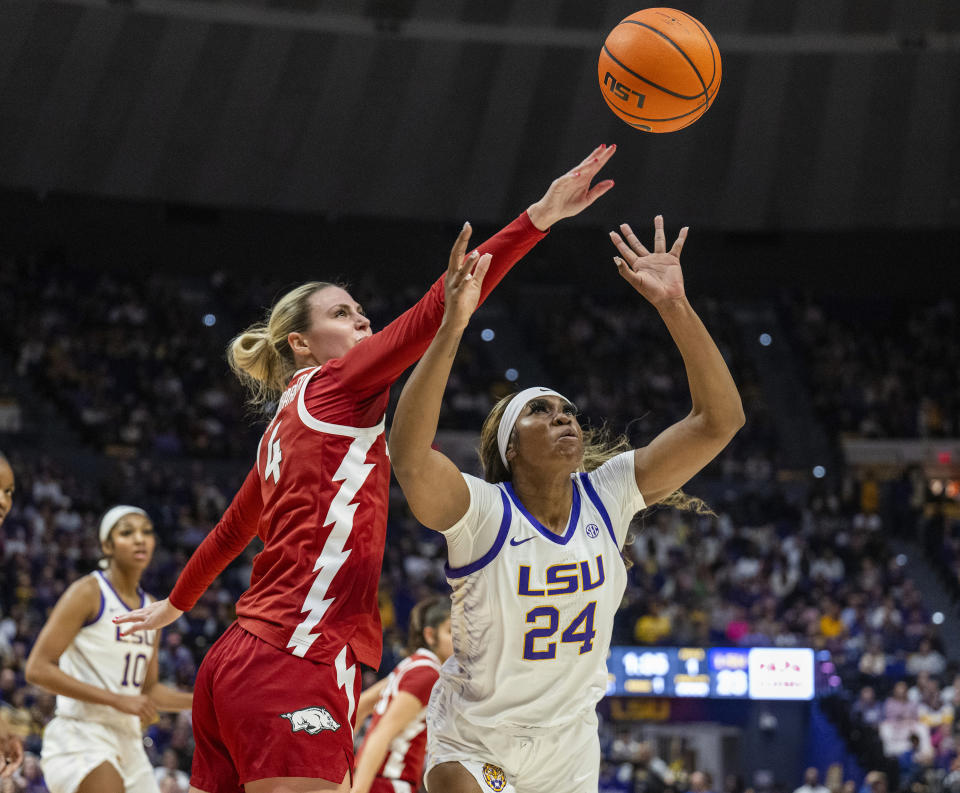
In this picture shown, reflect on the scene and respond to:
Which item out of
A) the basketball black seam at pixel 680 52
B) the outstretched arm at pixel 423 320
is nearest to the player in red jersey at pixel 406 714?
the outstretched arm at pixel 423 320

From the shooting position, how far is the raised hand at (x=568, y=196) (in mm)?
3793

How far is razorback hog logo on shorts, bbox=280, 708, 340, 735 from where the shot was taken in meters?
Answer: 3.24

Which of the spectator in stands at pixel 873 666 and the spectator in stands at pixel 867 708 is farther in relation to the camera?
the spectator in stands at pixel 873 666

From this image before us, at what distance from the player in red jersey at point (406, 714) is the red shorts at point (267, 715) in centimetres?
153

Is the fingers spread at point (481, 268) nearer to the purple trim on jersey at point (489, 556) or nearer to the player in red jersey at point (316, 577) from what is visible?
the player in red jersey at point (316, 577)

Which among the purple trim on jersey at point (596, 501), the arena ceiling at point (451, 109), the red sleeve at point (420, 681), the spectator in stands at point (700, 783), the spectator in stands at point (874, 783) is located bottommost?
the spectator in stands at point (700, 783)

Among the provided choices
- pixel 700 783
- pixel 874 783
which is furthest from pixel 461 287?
pixel 700 783

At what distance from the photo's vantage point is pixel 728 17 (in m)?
21.6

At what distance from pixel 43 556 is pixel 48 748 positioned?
10667 millimetres

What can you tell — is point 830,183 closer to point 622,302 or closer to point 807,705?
point 622,302

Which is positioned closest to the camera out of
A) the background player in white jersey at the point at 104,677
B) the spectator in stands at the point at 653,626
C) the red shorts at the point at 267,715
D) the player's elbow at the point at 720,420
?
the red shorts at the point at 267,715

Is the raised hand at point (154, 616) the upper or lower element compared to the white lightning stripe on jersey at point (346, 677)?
upper

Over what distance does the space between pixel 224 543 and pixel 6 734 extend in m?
0.93

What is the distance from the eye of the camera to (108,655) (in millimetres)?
6078
